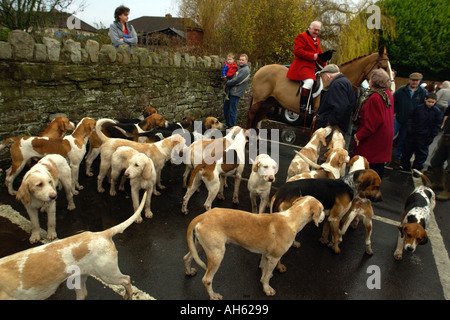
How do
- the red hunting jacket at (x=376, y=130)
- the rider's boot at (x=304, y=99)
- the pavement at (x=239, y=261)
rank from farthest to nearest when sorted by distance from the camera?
the rider's boot at (x=304, y=99) < the red hunting jacket at (x=376, y=130) < the pavement at (x=239, y=261)

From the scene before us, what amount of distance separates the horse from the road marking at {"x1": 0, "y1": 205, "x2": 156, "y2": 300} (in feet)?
21.5

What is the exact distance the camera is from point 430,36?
748 inches

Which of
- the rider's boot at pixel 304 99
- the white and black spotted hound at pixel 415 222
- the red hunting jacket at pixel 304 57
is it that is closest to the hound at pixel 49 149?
the white and black spotted hound at pixel 415 222

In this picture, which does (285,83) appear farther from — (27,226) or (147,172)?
(27,226)

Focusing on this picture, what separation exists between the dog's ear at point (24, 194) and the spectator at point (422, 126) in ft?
27.1

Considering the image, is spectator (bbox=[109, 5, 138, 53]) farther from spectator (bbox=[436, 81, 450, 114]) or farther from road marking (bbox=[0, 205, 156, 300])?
spectator (bbox=[436, 81, 450, 114])

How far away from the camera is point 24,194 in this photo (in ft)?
11.2

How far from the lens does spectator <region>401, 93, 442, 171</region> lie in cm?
704

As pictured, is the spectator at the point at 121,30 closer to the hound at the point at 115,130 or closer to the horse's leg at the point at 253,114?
the hound at the point at 115,130

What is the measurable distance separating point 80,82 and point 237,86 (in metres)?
5.11

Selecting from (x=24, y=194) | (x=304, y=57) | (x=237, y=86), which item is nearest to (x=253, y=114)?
(x=237, y=86)

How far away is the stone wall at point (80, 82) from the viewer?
5133mm

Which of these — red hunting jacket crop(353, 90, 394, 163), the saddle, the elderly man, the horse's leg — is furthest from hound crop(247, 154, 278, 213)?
the horse's leg
